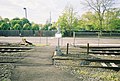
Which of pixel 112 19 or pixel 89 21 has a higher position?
pixel 112 19

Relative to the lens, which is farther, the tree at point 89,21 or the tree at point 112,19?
the tree at point 89,21

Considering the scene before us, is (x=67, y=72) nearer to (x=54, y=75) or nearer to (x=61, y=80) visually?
(x=54, y=75)

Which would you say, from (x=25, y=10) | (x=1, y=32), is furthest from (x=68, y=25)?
(x=25, y=10)

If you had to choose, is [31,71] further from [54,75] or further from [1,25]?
[1,25]

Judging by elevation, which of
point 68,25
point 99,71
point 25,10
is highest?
point 25,10

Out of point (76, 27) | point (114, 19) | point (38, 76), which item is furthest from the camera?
point (76, 27)

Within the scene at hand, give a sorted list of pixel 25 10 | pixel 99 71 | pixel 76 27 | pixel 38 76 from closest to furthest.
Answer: pixel 38 76 < pixel 99 71 < pixel 76 27 < pixel 25 10

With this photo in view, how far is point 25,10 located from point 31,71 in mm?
76409

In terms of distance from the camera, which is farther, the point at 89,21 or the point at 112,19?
the point at 89,21

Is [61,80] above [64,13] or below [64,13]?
below

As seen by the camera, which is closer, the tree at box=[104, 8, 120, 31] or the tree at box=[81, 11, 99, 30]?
the tree at box=[104, 8, 120, 31]

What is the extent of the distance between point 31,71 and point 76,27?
46740mm

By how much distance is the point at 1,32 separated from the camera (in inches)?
2258

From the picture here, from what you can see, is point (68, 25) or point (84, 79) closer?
point (84, 79)
